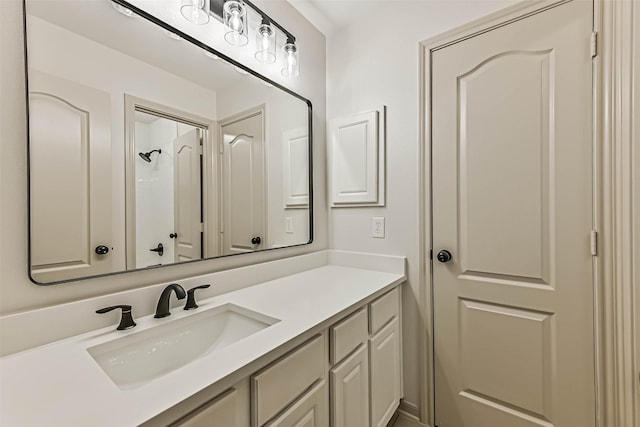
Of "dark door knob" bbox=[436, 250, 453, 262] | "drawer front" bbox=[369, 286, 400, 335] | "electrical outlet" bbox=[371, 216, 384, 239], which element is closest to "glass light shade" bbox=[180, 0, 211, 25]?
"electrical outlet" bbox=[371, 216, 384, 239]

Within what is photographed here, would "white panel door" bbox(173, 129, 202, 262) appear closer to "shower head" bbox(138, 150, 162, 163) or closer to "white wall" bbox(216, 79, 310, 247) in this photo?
"shower head" bbox(138, 150, 162, 163)

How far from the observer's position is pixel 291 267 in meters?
1.64

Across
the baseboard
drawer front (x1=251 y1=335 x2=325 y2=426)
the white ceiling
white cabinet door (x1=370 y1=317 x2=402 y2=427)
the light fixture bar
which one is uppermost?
the white ceiling

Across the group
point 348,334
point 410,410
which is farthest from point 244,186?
point 410,410

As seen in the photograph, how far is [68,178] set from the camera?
871 mm

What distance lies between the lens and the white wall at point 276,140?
1477mm

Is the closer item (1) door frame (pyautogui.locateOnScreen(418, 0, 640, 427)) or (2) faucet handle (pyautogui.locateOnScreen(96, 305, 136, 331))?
(2) faucet handle (pyautogui.locateOnScreen(96, 305, 136, 331))

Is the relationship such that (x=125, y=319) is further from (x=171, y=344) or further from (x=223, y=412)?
(x=223, y=412)

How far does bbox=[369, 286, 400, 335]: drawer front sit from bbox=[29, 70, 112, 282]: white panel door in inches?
42.1

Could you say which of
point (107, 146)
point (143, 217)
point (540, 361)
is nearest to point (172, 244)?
point (143, 217)

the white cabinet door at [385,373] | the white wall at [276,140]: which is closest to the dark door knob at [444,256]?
the white cabinet door at [385,373]

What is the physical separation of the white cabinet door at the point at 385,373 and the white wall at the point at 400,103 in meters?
0.13

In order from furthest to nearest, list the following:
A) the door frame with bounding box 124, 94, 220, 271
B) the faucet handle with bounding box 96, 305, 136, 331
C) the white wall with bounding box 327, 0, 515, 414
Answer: the white wall with bounding box 327, 0, 515, 414
the door frame with bounding box 124, 94, 220, 271
the faucet handle with bounding box 96, 305, 136, 331

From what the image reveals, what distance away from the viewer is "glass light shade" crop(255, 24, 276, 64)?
145 centimetres
